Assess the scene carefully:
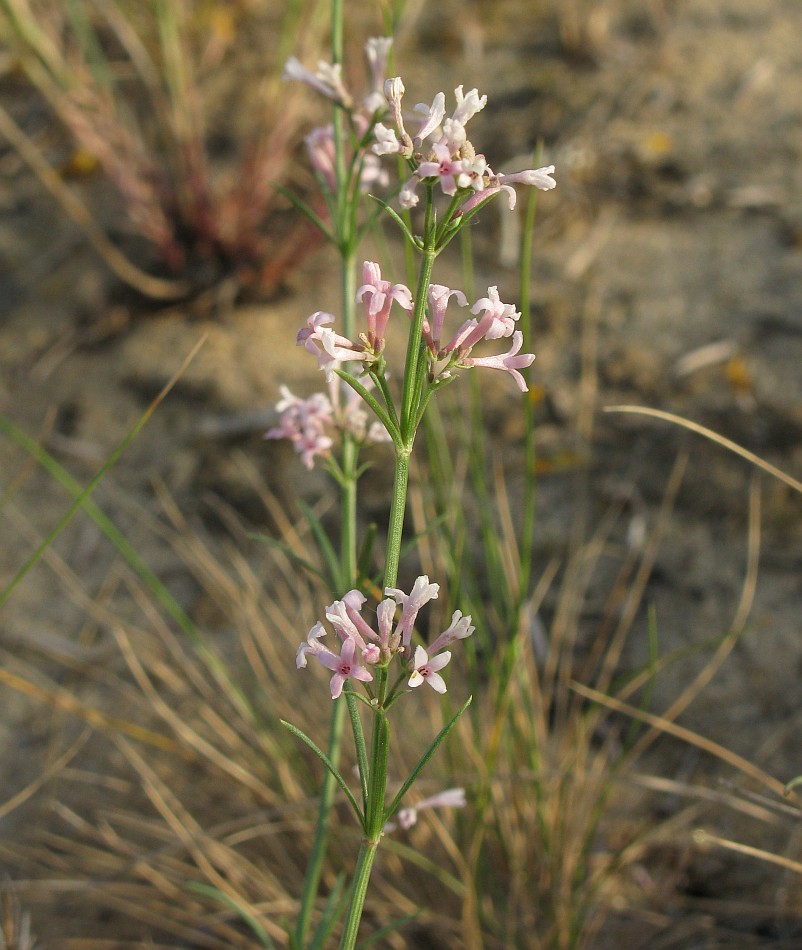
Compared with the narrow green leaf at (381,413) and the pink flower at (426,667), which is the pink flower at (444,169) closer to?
the narrow green leaf at (381,413)

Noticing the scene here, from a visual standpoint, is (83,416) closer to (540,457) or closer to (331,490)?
(331,490)

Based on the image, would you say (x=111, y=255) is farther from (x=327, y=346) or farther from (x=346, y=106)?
(x=327, y=346)

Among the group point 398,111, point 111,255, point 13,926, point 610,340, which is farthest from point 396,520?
point 111,255

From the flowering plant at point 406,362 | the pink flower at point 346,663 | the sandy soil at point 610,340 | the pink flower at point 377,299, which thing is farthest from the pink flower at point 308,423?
the sandy soil at point 610,340

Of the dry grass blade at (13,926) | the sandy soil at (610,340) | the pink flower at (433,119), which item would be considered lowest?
the dry grass blade at (13,926)

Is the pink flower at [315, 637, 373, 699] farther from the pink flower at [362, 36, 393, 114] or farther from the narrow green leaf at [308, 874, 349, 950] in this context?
the pink flower at [362, 36, 393, 114]

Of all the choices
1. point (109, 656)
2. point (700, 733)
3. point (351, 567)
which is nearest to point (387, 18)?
point (351, 567)
